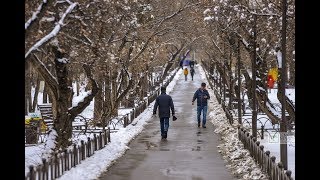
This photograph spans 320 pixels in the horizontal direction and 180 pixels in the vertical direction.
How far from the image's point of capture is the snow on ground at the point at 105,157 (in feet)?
39.7

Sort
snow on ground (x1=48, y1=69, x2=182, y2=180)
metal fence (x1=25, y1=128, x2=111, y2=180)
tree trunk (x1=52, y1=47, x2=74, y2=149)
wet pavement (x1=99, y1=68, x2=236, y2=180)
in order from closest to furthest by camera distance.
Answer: metal fence (x1=25, y1=128, x2=111, y2=180)
snow on ground (x1=48, y1=69, x2=182, y2=180)
wet pavement (x1=99, y1=68, x2=236, y2=180)
tree trunk (x1=52, y1=47, x2=74, y2=149)

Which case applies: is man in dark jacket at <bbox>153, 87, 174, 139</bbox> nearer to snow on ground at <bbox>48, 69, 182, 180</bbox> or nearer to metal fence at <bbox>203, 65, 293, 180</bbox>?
snow on ground at <bbox>48, 69, 182, 180</bbox>

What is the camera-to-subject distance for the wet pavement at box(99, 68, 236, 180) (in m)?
12.4

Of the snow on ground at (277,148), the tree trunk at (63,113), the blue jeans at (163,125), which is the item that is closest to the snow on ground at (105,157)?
the tree trunk at (63,113)

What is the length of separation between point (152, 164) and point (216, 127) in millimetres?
9011

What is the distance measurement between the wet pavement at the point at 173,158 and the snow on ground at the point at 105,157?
21cm

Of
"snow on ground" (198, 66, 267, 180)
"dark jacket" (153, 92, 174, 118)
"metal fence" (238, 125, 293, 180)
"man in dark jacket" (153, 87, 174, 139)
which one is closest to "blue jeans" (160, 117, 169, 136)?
"man in dark jacket" (153, 87, 174, 139)

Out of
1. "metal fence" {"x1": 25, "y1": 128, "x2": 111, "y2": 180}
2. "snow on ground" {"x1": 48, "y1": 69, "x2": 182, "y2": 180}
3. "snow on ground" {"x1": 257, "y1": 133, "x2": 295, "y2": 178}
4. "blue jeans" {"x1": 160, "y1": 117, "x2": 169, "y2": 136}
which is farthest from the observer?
"blue jeans" {"x1": 160, "y1": 117, "x2": 169, "y2": 136}

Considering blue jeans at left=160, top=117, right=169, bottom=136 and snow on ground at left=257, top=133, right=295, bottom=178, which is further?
blue jeans at left=160, top=117, right=169, bottom=136

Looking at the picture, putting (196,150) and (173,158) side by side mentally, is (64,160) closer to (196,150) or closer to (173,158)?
(173,158)

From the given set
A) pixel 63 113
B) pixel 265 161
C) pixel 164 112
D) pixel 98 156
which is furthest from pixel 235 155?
pixel 63 113

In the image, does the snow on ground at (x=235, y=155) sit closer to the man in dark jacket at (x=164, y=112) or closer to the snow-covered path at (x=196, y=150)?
the snow-covered path at (x=196, y=150)

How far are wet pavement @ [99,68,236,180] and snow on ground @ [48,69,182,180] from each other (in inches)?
8.1
